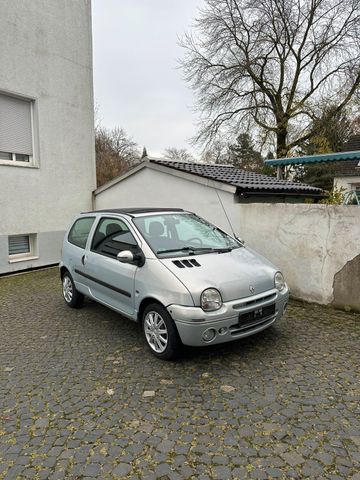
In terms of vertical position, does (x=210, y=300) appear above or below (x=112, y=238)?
below

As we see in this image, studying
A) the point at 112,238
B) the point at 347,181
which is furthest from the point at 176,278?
the point at 347,181

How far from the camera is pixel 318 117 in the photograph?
20.2m

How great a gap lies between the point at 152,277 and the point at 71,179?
7.27 m

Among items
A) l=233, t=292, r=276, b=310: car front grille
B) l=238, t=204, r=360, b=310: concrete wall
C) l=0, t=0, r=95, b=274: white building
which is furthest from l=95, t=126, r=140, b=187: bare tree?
l=233, t=292, r=276, b=310: car front grille

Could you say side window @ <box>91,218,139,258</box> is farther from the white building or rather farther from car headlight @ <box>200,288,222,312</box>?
the white building

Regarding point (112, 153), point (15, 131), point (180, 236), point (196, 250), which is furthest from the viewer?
point (112, 153)

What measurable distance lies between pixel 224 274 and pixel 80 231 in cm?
291

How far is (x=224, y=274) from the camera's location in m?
3.95

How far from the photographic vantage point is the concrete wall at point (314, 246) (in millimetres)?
5496

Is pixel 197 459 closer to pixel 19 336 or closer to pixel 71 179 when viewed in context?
pixel 19 336

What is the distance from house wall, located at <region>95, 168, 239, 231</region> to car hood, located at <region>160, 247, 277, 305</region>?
3.12 metres

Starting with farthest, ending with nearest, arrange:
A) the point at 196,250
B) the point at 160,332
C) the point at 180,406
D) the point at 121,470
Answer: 1. the point at 196,250
2. the point at 160,332
3. the point at 180,406
4. the point at 121,470

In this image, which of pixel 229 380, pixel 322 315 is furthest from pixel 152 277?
pixel 322 315

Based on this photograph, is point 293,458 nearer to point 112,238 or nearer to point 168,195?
point 112,238
